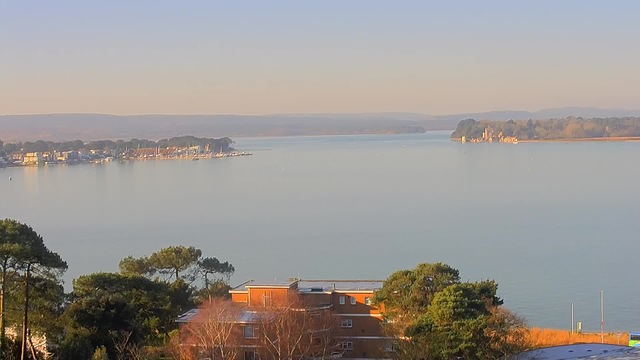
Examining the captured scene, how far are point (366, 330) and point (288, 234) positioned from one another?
8.06 m

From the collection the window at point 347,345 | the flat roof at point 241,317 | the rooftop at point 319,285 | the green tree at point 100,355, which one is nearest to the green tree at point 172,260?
the rooftop at point 319,285

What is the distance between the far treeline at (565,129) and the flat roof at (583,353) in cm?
5598

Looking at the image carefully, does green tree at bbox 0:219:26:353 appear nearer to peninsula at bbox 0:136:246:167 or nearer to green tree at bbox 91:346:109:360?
green tree at bbox 91:346:109:360

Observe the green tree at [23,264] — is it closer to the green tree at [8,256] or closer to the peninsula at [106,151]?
the green tree at [8,256]

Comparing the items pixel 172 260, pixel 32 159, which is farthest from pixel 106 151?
pixel 172 260

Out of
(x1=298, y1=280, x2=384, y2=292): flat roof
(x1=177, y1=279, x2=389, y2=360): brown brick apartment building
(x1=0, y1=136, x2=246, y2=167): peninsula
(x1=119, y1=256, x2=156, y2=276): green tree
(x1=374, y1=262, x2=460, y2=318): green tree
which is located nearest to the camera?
(x1=374, y1=262, x2=460, y2=318): green tree

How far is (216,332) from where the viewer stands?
17.5 feet

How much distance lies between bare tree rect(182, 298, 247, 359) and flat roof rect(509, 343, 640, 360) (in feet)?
6.30

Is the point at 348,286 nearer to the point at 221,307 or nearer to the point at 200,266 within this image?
the point at 221,307

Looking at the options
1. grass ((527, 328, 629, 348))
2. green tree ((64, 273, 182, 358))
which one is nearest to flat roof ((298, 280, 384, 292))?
green tree ((64, 273, 182, 358))

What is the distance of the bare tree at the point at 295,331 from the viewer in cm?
567

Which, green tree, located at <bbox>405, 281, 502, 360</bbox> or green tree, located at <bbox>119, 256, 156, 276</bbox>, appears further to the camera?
green tree, located at <bbox>119, 256, 156, 276</bbox>

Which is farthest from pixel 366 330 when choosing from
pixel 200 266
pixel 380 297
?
pixel 200 266

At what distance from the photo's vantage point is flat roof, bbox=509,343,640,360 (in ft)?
17.6
